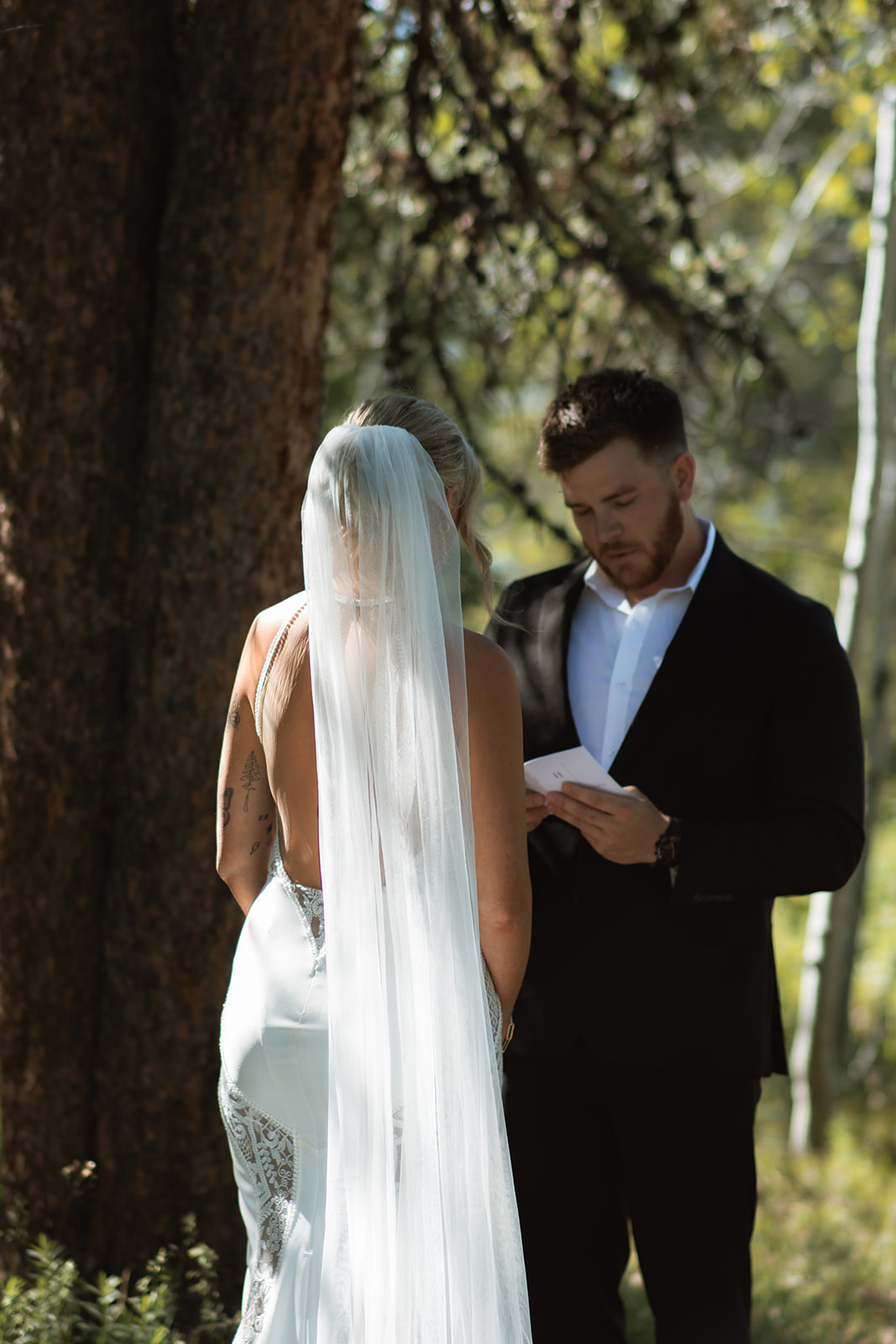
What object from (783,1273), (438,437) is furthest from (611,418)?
(783,1273)

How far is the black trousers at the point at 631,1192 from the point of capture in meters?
2.58

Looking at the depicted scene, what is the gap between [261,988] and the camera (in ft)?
7.47

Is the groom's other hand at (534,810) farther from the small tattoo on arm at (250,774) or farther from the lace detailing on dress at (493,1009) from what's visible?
the small tattoo on arm at (250,774)

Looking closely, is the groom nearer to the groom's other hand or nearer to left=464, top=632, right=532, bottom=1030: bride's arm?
the groom's other hand

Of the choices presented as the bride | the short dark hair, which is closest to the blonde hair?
the bride

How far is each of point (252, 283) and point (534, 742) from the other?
5.05ft

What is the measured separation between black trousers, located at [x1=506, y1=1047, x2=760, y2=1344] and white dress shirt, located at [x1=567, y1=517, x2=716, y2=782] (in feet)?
2.59

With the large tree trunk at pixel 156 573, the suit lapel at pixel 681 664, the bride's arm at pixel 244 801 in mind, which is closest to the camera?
the bride's arm at pixel 244 801

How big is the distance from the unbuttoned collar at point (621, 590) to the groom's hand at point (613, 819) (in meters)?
0.61

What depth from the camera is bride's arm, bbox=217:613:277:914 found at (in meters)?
2.47

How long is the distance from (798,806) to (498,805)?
818 mm

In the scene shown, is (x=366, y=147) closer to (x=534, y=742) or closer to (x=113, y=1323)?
(x=534, y=742)

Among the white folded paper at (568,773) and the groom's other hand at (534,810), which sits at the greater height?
the white folded paper at (568,773)

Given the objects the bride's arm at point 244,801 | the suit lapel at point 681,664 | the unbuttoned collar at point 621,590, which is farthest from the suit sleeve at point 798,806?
the bride's arm at point 244,801
